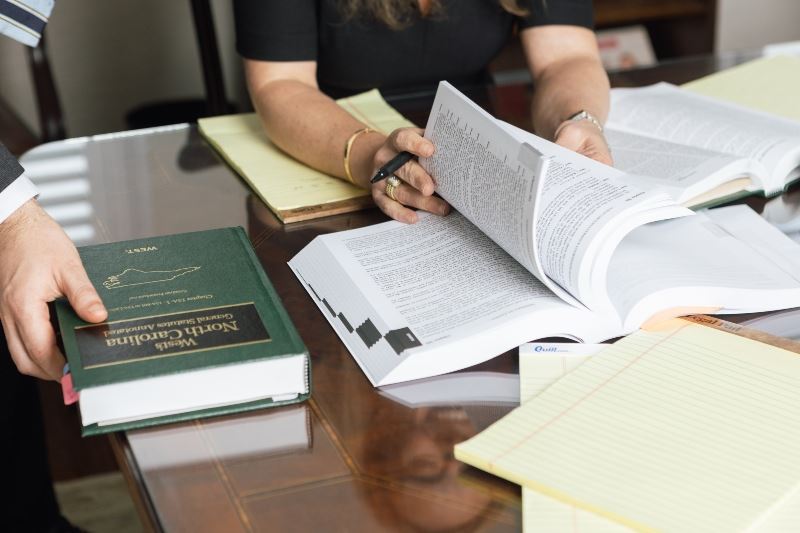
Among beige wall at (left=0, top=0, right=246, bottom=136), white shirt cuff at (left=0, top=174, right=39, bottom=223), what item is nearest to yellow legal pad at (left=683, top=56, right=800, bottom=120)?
white shirt cuff at (left=0, top=174, right=39, bottom=223)

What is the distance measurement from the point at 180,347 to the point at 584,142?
2.04 ft

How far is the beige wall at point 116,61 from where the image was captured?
325cm

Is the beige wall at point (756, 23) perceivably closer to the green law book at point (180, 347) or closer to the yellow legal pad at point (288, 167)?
the yellow legal pad at point (288, 167)

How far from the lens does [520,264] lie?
103cm

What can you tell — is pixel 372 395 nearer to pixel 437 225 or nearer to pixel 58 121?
pixel 437 225

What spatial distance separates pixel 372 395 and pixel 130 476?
8.7 inches

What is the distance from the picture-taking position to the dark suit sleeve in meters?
1.05

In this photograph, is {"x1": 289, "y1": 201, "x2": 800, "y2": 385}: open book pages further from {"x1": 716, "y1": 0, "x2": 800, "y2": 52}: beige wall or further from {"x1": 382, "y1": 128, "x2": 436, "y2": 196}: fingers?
{"x1": 716, "y1": 0, "x2": 800, "y2": 52}: beige wall

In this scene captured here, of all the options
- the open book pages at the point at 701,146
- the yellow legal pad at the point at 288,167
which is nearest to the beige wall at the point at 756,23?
the open book pages at the point at 701,146

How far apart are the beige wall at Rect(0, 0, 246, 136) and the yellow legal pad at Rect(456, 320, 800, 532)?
9.18 feet

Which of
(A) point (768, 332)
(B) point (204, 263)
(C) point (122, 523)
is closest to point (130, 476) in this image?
(B) point (204, 263)

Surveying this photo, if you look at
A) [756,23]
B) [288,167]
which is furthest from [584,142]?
[756,23]

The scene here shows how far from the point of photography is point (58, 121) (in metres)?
Result: 2.72

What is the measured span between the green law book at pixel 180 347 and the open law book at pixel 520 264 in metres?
0.09
